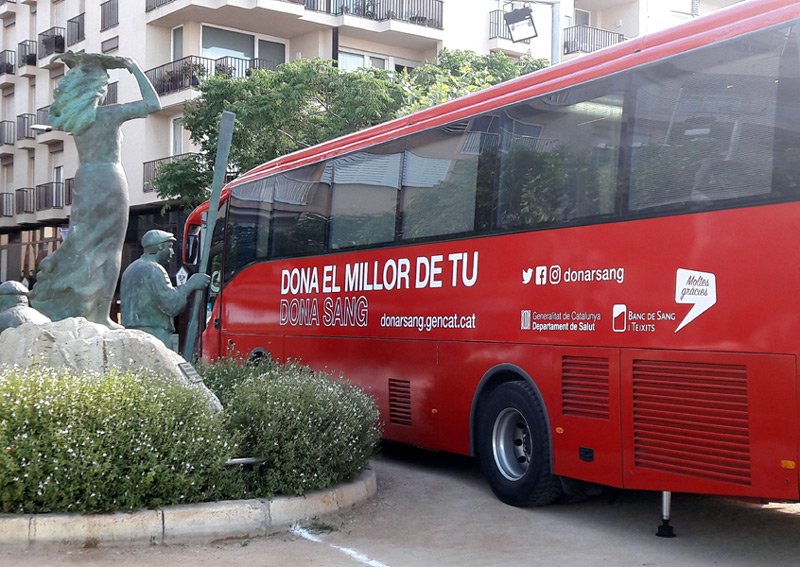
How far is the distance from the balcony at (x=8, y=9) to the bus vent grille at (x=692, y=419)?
141 ft

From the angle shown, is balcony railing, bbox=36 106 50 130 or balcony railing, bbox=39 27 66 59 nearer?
balcony railing, bbox=39 27 66 59

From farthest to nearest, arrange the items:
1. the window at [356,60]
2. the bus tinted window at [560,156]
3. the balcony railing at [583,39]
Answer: the balcony railing at [583,39] → the window at [356,60] → the bus tinted window at [560,156]

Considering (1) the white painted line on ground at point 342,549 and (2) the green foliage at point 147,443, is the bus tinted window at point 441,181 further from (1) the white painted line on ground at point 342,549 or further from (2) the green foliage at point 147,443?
(1) the white painted line on ground at point 342,549

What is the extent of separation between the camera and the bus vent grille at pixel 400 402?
33.5ft

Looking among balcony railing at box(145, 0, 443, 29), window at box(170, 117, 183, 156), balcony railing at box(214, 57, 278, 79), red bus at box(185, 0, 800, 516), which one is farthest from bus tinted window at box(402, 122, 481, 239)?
window at box(170, 117, 183, 156)

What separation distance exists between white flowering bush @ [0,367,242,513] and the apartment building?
880 inches

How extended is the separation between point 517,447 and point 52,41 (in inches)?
1419

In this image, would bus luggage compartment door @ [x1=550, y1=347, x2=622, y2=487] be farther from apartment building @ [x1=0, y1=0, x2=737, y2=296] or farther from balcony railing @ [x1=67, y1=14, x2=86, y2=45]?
balcony railing @ [x1=67, y1=14, x2=86, y2=45]

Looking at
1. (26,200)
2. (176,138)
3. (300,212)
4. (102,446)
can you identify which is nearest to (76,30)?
(26,200)

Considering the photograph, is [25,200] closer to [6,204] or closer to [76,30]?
[6,204]

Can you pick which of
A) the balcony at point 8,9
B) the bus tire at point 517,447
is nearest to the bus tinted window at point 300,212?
the bus tire at point 517,447

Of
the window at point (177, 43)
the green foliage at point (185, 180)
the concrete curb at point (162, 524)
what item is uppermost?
the window at point (177, 43)

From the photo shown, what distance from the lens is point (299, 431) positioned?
7.72 metres

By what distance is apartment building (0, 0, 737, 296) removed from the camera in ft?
103
